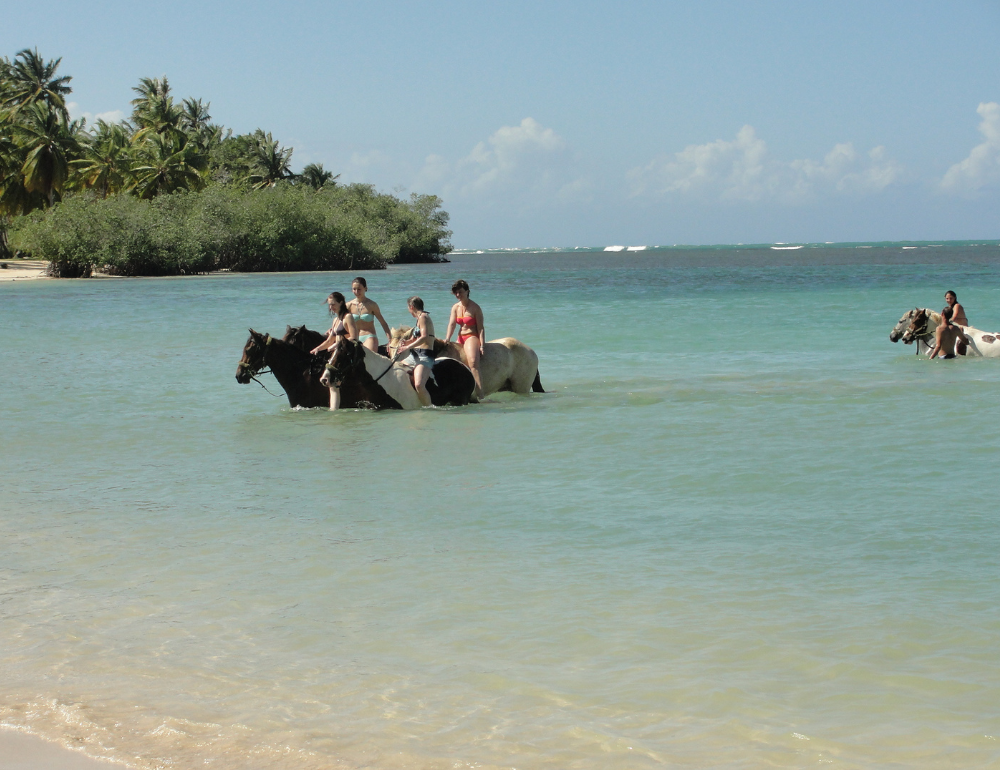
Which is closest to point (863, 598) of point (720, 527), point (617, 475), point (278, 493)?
point (720, 527)

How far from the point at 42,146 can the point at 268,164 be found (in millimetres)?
27167

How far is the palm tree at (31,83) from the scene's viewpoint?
7356cm

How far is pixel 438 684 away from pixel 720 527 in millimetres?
2974

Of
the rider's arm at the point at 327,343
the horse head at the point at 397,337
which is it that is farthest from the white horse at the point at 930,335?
the rider's arm at the point at 327,343

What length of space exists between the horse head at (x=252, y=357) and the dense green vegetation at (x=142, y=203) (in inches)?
2132

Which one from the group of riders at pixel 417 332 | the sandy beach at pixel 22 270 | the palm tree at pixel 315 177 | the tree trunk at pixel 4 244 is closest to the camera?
the group of riders at pixel 417 332

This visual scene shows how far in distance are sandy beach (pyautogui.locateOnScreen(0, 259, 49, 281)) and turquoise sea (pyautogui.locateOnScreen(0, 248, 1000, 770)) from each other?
51.3 metres

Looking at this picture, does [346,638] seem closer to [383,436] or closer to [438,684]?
[438,684]

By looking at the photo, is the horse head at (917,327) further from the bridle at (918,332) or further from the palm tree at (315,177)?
the palm tree at (315,177)

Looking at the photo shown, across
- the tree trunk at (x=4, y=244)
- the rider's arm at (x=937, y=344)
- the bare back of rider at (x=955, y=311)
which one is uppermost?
the tree trunk at (x=4, y=244)

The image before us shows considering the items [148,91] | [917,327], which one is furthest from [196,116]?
[917,327]

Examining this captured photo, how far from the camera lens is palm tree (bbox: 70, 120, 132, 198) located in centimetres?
7212

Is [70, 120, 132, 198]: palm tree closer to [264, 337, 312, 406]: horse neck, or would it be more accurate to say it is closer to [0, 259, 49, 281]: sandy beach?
[0, 259, 49, 281]: sandy beach

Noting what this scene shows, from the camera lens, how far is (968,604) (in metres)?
5.07
